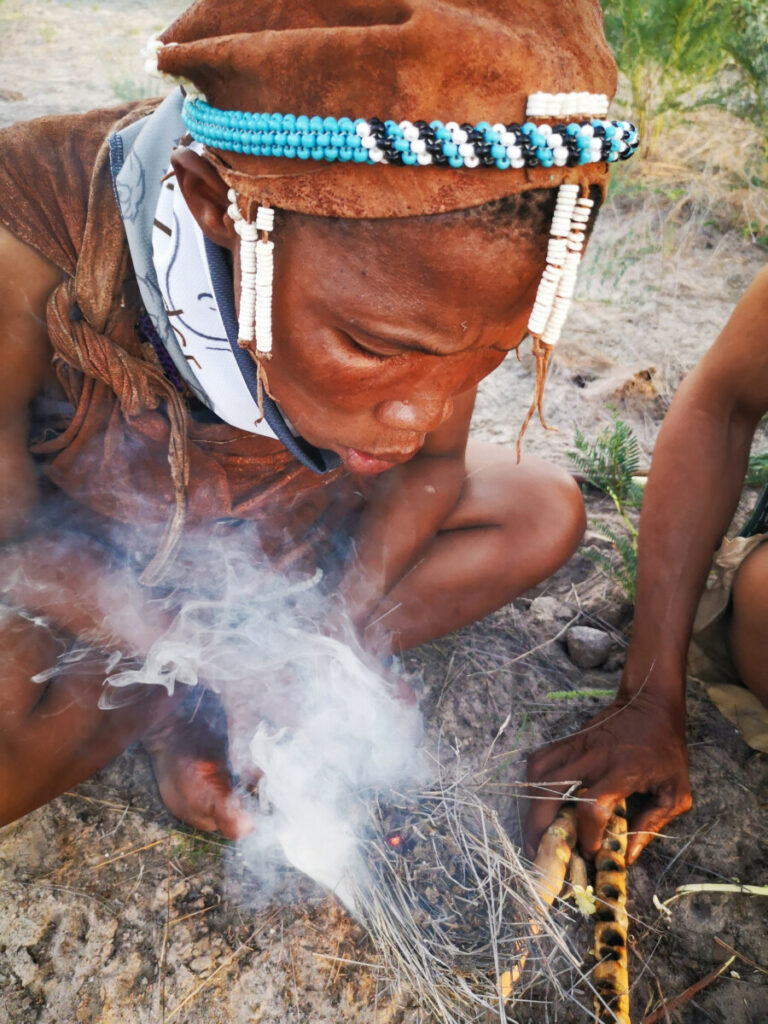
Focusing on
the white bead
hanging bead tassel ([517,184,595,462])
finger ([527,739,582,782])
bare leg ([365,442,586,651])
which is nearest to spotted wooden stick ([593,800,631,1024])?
finger ([527,739,582,782])

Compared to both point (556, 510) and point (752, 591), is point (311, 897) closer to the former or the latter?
point (556, 510)

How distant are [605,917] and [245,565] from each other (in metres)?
1.18

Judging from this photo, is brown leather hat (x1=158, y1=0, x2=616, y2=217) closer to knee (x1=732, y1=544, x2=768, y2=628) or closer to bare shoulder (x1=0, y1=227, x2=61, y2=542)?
bare shoulder (x1=0, y1=227, x2=61, y2=542)

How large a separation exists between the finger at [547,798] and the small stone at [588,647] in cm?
46

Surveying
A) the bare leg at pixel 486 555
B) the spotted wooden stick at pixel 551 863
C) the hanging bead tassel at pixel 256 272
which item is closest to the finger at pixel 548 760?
the spotted wooden stick at pixel 551 863

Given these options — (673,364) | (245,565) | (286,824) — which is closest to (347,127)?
(245,565)

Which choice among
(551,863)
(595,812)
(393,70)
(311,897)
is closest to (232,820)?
(311,897)

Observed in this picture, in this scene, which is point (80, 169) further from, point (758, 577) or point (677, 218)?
point (677, 218)

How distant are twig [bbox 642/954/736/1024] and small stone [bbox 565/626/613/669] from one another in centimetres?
79

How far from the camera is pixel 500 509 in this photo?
203 centimetres

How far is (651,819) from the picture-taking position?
1.62 m

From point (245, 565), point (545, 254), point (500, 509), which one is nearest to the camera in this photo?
point (545, 254)

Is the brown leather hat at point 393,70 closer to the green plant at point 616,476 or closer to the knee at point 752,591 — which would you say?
the knee at point 752,591

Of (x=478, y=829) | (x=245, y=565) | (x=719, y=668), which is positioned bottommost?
(x=478, y=829)
